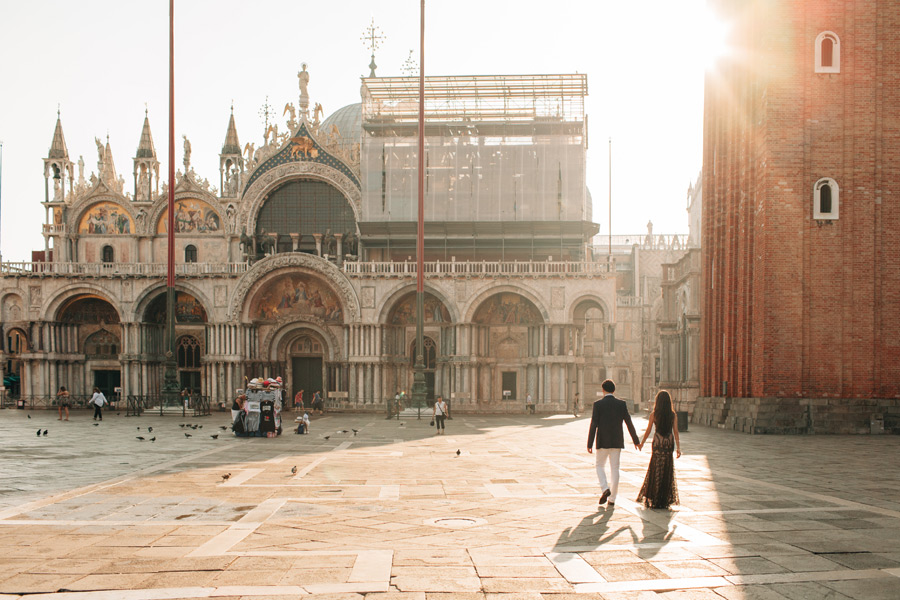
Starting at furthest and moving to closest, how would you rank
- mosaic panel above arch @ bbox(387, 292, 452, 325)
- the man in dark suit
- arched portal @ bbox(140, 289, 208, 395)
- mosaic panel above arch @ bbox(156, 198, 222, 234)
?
mosaic panel above arch @ bbox(156, 198, 222, 234)
arched portal @ bbox(140, 289, 208, 395)
mosaic panel above arch @ bbox(387, 292, 452, 325)
the man in dark suit

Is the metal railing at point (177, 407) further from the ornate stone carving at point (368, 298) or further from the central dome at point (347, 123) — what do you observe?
the central dome at point (347, 123)

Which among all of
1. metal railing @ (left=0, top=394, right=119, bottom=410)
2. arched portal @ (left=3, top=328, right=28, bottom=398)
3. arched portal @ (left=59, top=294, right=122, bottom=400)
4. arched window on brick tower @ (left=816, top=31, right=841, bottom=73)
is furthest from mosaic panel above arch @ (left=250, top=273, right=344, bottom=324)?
arched window on brick tower @ (left=816, top=31, right=841, bottom=73)

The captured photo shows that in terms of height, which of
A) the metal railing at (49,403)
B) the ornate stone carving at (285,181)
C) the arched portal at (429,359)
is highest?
the ornate stone carving at (285,181)

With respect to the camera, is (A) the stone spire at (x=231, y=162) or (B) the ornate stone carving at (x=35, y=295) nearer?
(B) the ornate stone carving at (x=35, y=295)

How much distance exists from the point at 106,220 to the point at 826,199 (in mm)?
40871

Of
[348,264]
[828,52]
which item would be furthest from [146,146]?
[828,52]

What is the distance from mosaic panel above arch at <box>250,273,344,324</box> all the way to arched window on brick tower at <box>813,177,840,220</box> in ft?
91.9

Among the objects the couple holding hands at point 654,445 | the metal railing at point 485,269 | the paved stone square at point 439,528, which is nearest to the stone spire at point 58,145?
the metal railing at point 485,269

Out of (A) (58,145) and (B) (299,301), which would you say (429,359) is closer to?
(B) (299,301)

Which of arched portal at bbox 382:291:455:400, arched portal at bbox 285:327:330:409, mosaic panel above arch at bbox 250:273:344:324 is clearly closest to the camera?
arched portal at bbox 382:291:455:400

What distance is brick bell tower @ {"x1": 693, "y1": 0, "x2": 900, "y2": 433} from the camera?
2583cm

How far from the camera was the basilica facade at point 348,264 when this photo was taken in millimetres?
46625

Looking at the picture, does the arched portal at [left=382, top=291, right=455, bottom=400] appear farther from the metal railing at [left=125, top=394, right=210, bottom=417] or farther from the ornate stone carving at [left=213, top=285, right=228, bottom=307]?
the metal railing at [left=125, top=394, right=210, bottom=417]

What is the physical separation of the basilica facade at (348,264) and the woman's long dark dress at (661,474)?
33.2 metres
